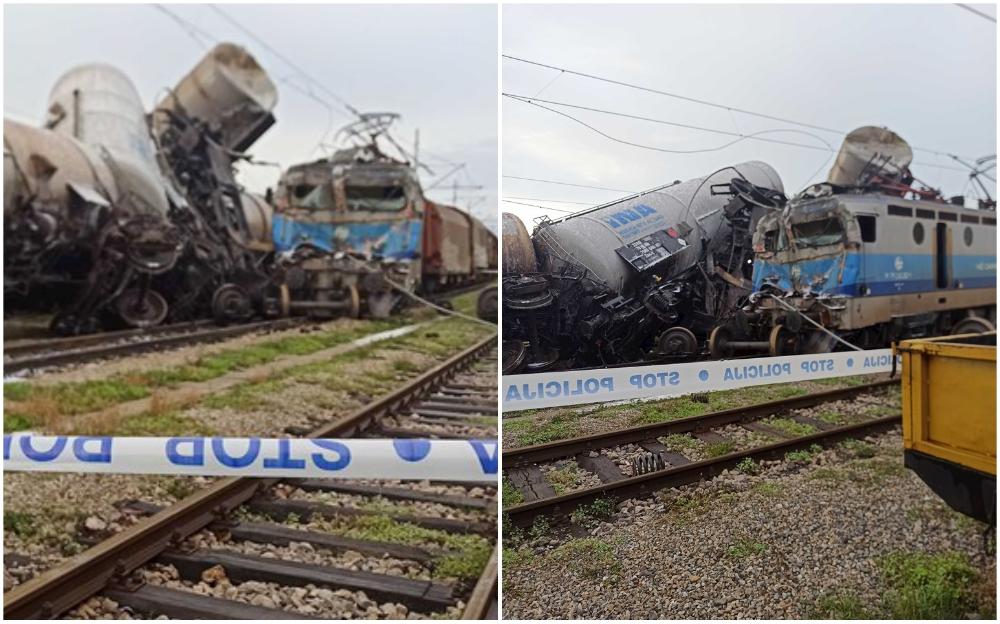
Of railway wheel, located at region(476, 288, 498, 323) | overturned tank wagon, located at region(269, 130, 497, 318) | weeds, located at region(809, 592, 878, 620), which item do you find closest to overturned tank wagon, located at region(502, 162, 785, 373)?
weeds, located at region(809, 592, 878, 620)

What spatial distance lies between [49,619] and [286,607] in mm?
792

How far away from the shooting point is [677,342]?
8.41 feet

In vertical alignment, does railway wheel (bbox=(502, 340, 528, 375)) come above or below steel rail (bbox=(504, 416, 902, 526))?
above

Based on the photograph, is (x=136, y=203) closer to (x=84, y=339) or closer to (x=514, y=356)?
(x=84, y=339)

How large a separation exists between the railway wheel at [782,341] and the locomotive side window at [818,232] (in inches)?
14.6

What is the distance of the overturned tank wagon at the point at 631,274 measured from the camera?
238cm

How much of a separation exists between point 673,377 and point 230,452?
1.65 metres

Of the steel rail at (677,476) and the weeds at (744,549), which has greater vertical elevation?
the steel rail at (677,476)

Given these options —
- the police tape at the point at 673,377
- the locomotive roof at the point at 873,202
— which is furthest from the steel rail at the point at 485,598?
the locomotive roof at the point at 873,202

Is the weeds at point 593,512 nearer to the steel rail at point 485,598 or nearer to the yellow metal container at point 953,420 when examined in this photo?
the steel rail at point 485,598

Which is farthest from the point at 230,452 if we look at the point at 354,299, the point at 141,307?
the point at 141,307

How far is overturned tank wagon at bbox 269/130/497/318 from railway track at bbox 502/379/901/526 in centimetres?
181

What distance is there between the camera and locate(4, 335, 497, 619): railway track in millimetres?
2252

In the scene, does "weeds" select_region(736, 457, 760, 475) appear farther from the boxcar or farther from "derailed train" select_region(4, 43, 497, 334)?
"derailed train" select_region(4, 43, 497, 334)
